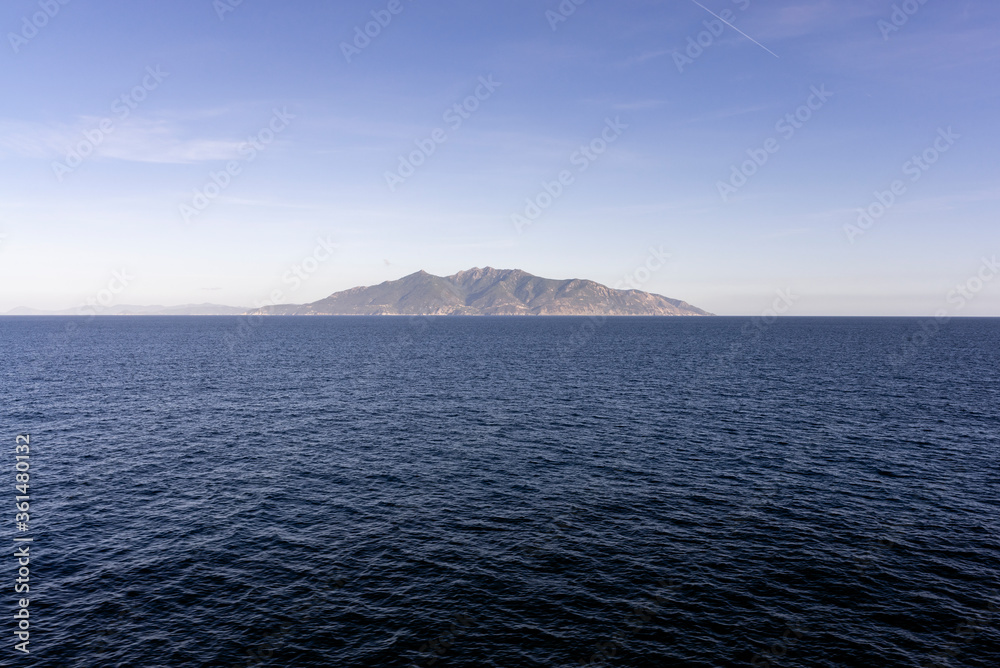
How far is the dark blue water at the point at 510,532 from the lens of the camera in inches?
1154

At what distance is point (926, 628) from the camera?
3005 cm

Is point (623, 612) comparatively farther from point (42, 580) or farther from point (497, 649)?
point (42, 580)

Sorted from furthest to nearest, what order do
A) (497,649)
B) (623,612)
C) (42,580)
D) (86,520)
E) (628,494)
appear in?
(628,494) → (86,520) → (42,580) → (623,612) → (497,649)

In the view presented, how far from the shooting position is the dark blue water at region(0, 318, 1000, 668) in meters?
29.3

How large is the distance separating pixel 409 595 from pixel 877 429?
231 feet

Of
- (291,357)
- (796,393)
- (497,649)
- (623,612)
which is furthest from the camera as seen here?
(291,357)

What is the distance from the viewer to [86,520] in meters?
43.1

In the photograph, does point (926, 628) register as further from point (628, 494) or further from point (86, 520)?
point (86, 520)

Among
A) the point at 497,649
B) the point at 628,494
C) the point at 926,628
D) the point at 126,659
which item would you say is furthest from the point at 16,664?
the point at 926,628

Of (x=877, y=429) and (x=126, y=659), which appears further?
Answer: (x=877, y=429)

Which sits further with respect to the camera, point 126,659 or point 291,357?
point 291,357

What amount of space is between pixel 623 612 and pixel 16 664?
34083 millimetres

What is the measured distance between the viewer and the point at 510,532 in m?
42.1

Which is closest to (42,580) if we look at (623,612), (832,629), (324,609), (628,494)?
(324,609)
